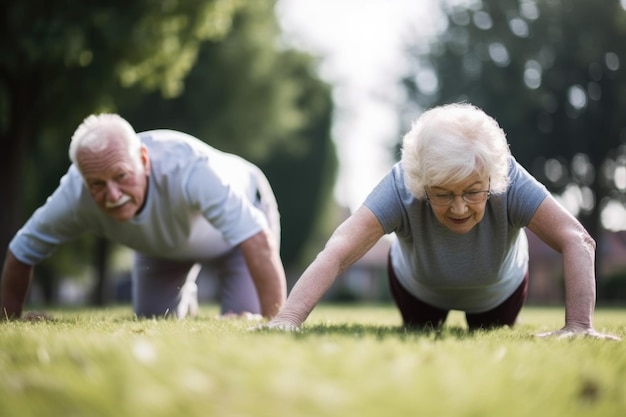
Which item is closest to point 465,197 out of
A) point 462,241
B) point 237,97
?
point 462,241

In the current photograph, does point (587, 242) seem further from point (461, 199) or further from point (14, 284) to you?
point (14, 284)

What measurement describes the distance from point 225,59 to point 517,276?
18726 millimetres

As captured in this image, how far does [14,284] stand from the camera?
593 cm

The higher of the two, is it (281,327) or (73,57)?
(73,57)

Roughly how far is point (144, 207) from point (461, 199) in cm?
288

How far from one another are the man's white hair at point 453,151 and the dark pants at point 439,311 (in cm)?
162

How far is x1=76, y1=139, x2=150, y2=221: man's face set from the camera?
521 cm

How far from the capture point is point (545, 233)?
4.25 metres

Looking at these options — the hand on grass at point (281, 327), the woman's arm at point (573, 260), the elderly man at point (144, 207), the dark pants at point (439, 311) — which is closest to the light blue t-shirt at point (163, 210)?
the elderly man at point (144, 207)

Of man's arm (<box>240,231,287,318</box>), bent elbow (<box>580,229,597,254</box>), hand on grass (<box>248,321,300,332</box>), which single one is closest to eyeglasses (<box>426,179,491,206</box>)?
bent elbow (<box>580,229,597,254</box>)

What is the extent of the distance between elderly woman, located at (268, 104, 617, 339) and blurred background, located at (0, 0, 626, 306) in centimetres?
906

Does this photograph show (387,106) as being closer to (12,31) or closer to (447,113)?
(12,31)

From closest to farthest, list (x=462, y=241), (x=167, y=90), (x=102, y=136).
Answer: (x=462, y=241) < (x=102, y=136) < (x=167, y=90)

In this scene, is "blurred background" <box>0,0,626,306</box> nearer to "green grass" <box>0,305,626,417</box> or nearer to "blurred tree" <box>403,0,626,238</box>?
"blurred tree" <box>403,0,626,238</box>
